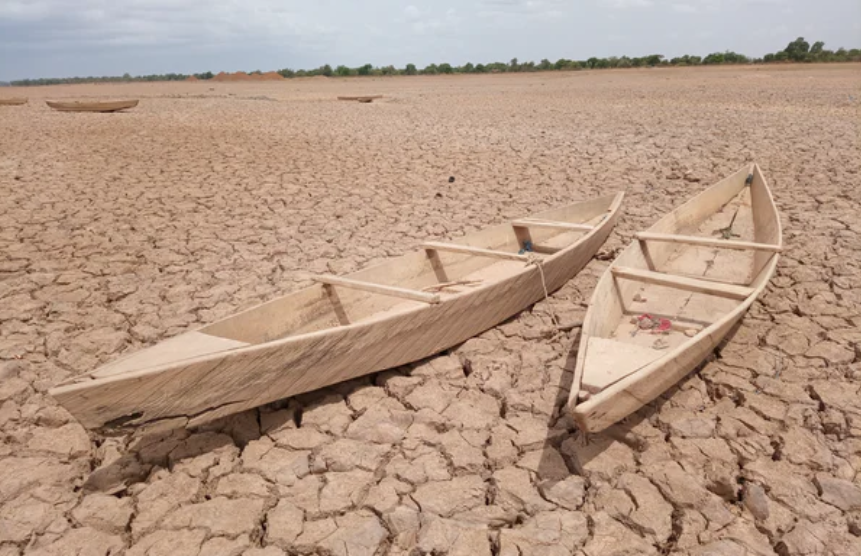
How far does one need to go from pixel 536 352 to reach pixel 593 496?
1.14m

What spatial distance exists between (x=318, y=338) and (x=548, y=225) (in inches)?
107

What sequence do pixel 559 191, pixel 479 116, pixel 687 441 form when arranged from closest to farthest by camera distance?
pixel 687 441, pixel 559 191, pixel 479 116

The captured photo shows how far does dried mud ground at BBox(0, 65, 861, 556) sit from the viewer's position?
6.67 ft

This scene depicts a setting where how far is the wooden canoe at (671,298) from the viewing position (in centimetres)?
217

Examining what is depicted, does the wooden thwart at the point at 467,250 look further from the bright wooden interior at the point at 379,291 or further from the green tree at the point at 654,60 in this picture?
the green tree at the point at 654,60

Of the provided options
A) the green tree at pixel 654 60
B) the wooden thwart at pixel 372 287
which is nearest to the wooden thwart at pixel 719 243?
the wooden thwart at pixel 372 287

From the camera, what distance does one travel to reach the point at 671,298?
3.65m

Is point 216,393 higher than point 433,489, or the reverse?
point 216,393

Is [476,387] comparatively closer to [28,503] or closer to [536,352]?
[536,352]

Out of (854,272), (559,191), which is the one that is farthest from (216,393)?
(559,191)

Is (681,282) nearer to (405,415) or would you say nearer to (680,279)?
(680,279)

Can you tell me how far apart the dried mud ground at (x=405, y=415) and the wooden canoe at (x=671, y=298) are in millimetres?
275

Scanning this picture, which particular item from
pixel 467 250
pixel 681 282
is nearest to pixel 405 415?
pixel 467 250

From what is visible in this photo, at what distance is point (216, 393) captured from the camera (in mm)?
2146
